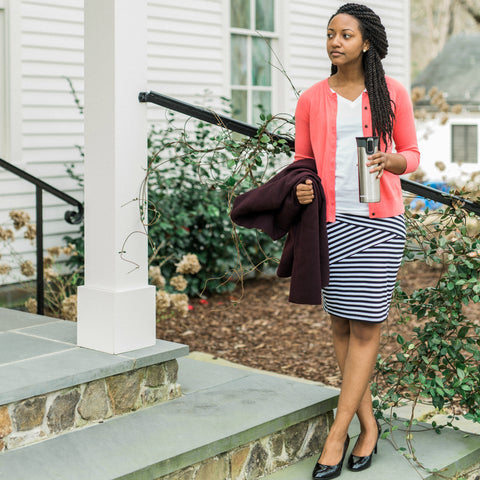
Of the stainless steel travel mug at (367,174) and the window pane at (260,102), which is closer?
the stainless steel travel mug at (367,174)

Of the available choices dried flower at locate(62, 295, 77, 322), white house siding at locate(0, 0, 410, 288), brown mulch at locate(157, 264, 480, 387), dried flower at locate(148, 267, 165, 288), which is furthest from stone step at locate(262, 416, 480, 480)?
white house siding at locate(0, 0, 410, 288)


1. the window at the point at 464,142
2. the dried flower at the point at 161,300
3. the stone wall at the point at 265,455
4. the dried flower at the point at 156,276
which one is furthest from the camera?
the window at the point at 464,142

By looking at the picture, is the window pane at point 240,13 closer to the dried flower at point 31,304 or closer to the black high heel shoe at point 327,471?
the dried flower at point 31,304

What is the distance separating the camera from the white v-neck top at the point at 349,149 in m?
2.78

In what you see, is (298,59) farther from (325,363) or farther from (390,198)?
(390,198)

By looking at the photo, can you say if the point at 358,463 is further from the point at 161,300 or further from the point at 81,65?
the point at 81,65

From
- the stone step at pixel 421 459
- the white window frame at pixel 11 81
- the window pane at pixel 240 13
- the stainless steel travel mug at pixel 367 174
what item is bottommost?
the stone step at pixel 421 459

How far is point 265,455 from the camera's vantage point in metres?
3.05

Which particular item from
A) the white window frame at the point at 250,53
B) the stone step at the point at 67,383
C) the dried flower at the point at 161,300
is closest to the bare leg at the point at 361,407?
the stone step at the point at 67,383

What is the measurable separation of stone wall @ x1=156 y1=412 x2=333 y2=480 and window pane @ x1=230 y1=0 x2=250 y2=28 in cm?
533

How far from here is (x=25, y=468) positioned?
2.55 meters

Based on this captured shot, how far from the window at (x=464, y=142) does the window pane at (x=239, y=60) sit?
16765 millimetres

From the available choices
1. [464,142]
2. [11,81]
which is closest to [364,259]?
[11,81]

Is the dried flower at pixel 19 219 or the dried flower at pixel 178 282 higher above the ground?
the dried flower at pixel 19 219
